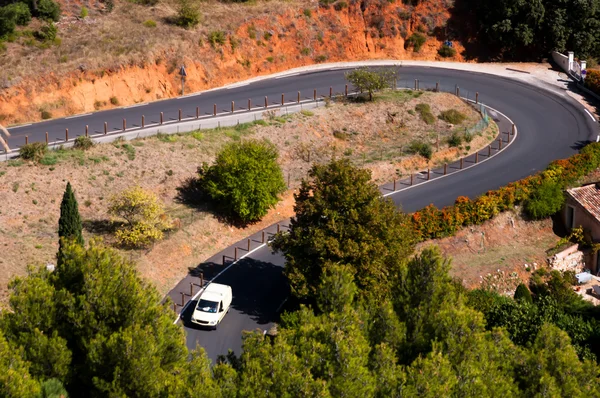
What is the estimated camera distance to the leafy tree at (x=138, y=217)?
151 ft

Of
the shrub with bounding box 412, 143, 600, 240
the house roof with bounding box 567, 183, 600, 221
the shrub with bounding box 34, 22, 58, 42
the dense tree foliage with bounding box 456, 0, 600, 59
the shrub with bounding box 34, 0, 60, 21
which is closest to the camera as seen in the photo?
the shrub with bounding box 412, 143, 600, 240

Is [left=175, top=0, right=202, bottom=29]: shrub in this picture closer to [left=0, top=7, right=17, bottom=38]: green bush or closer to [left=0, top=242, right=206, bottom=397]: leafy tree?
[left=0, top=7, right=17, bottom=38]: green bush

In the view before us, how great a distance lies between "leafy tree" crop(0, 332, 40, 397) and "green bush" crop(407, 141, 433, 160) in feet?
116

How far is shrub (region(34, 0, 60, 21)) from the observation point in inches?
2643

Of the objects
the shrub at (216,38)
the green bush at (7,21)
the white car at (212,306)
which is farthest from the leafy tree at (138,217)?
the shrub at (216,38)

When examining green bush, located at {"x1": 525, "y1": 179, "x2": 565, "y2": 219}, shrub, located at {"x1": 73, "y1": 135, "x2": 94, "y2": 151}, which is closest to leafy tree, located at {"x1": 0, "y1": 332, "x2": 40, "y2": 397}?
shrub, located at {"x1": 73, "y1": 135, "x2": 94, "y2": 151}

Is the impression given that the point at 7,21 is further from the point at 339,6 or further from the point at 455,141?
the point at 455,141

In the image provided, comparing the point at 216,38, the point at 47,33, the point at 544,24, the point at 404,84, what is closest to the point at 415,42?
the point at 404,84

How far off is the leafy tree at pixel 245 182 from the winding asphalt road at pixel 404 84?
283 cm

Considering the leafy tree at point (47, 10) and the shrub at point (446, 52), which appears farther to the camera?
the shrub at point (446, 52)

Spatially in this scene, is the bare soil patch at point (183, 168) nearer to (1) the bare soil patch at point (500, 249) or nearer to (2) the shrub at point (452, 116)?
(2) the shrub at point (452, 116)

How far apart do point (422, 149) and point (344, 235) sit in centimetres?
1971

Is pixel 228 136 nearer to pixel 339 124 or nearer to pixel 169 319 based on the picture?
pixel 339 124

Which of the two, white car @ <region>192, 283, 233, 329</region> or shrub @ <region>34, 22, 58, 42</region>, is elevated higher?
shrub @ <region>34, 22, 58, 42</region>
